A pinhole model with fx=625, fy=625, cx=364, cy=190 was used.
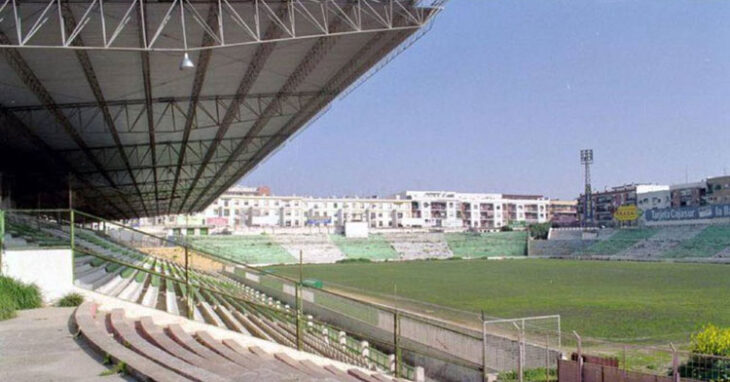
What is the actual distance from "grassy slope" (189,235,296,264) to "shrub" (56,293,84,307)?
60.2 meters

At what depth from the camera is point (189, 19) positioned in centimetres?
1198

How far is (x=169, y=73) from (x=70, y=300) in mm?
6987

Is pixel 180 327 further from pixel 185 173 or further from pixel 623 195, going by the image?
pixel 623 195

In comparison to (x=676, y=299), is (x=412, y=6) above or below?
above

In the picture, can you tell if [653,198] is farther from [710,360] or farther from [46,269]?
[46,269]

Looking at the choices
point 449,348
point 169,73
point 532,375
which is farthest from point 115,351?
point 169,73

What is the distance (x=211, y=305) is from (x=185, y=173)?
20.0m

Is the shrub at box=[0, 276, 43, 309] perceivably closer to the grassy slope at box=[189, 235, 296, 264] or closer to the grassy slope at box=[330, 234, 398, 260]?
the grassy slope at box=[189, 235, 296, 264]

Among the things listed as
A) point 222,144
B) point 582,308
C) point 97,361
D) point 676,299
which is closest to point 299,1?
point 97,361

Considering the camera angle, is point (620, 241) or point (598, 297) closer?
point (598, 297)

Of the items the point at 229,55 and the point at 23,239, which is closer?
the point at 23,239

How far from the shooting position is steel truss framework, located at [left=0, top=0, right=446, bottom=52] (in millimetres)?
10539

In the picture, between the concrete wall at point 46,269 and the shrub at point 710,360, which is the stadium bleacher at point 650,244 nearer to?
the shrub at point 710,360

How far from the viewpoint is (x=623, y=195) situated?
12206 cm
